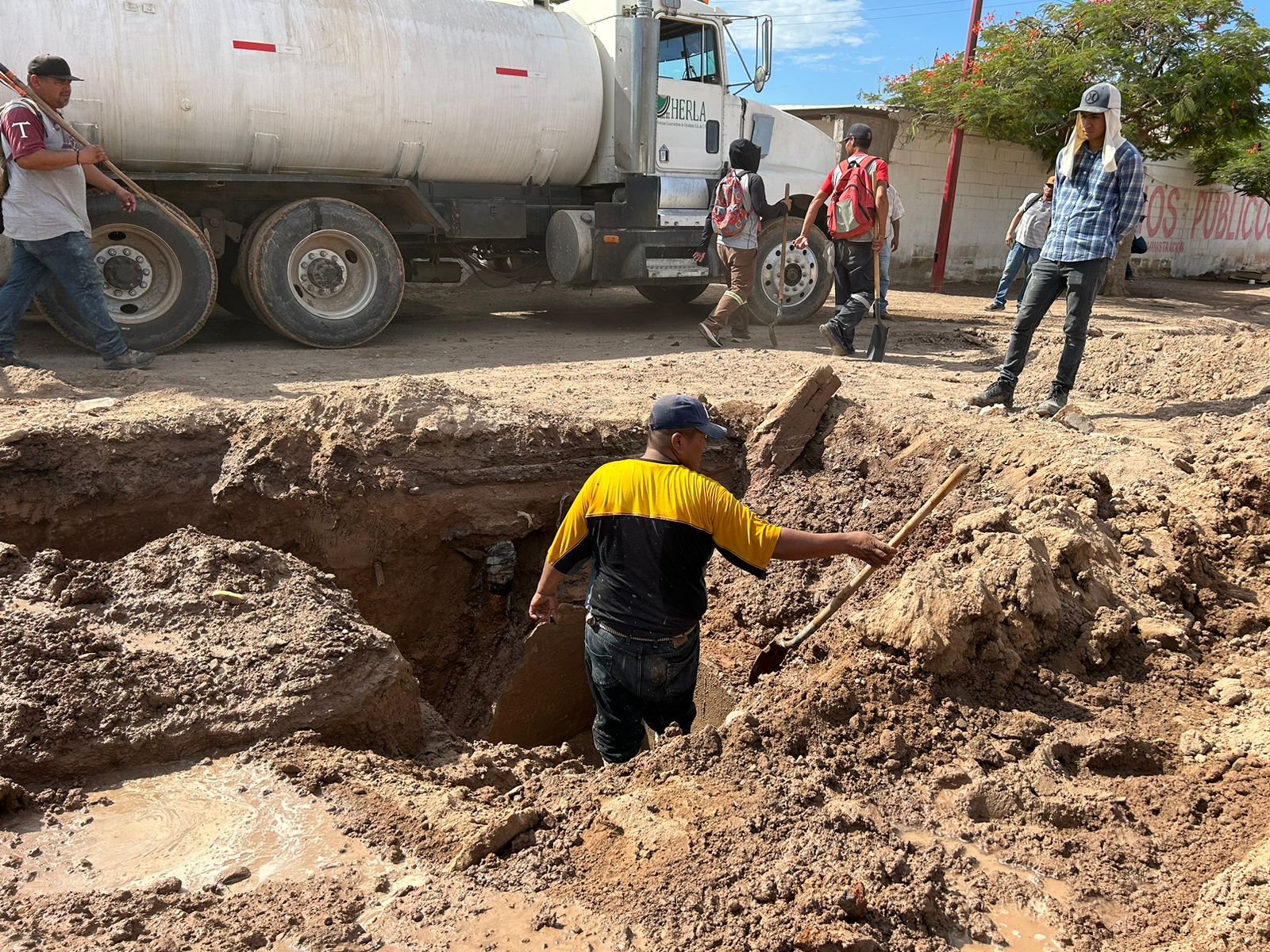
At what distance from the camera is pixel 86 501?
15.1 feet

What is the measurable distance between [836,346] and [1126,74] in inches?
300

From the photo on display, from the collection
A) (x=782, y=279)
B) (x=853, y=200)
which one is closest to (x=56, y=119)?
(x=853, y=200)

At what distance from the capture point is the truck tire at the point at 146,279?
22.5 ft

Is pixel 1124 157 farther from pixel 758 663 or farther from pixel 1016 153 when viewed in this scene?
pixel 1016 153

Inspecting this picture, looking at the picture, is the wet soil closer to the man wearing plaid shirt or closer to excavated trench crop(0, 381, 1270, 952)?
excavated trench crop(0, 381, 1270, 952)

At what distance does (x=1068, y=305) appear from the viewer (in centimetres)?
573

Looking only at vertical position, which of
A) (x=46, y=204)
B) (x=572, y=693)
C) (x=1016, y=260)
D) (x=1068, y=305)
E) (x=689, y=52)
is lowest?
(x=572, y=693)

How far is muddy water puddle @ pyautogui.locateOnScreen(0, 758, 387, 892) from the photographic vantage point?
94.7 inches

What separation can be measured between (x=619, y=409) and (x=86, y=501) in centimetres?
300

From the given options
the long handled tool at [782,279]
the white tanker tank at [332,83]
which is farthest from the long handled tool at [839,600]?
the white tanker tank at [332,83]

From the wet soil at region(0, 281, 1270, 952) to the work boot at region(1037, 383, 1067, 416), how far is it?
24 centimetres

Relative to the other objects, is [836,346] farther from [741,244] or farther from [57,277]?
[57,277]

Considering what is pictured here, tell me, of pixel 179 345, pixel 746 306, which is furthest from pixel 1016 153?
pixel 179 345

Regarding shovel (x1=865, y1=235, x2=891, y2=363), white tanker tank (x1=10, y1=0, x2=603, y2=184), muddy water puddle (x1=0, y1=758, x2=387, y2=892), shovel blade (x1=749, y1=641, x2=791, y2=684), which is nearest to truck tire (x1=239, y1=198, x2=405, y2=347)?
white tanker tank (x1=10, y1=0, x2=603, y2=184)
